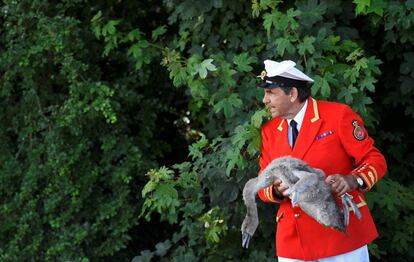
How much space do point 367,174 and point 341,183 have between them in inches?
6.4

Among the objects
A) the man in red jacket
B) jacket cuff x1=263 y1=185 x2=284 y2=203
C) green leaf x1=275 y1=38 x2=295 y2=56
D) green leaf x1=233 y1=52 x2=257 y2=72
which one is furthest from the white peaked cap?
green leaf x1=233 y1=52 x2=257 y2=72

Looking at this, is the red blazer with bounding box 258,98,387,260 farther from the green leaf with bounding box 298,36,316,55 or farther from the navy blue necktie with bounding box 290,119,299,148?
the green leaf with bounding box 298,36,316,55

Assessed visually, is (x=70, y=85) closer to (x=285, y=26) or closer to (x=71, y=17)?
(x=71, y=17)

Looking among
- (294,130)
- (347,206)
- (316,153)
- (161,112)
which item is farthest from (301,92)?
(161,112)

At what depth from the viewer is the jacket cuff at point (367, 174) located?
12.8ft

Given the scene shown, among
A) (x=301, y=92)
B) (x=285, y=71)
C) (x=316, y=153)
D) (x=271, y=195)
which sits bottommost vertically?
(x=271, y=195)

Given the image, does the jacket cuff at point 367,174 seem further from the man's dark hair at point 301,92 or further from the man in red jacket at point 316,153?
the man's dark hair at point 301,92

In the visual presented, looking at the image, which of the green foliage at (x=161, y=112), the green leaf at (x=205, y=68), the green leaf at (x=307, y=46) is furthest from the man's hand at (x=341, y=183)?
the green leaf at (x=205, y=68)

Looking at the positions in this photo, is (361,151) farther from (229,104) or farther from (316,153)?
(229,104)

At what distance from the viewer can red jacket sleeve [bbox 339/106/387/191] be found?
154 inches

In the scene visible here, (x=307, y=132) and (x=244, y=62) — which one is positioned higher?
(x=307, y=132)

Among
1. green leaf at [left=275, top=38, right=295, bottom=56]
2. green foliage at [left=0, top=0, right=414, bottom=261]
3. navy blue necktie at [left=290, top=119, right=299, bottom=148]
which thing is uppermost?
A: navy blue necktie at [left=290, top=119, right=299, bottom=148]

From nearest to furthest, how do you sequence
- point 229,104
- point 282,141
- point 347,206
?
point 347,206 → point 282,141 → point 229,104

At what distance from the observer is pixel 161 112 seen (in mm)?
6953
